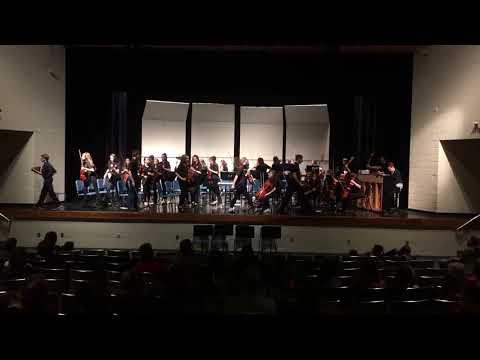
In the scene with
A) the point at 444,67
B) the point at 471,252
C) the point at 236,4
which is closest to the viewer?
the point at 236,4

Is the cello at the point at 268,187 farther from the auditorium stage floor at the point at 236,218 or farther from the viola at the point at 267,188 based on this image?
the auditorium stage floor at the point at 236,218

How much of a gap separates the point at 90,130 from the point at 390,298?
12.8 metres

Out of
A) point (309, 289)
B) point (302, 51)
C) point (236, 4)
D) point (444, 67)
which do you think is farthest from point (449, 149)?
point (236, 4)

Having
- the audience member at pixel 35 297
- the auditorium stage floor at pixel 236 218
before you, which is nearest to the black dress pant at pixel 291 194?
the auditorium stage floor at pixel 236 218

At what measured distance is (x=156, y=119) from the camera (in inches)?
642

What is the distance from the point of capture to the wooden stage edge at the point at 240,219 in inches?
405

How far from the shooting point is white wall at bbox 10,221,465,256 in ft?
33.7

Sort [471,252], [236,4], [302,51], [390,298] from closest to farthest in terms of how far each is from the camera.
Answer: [236,4]
[390,298]
[471,252]
[302,51]

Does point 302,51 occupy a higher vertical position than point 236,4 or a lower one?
higher

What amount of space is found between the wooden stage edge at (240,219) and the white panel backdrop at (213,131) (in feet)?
20.6

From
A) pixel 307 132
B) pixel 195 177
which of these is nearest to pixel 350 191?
pixel 195 177

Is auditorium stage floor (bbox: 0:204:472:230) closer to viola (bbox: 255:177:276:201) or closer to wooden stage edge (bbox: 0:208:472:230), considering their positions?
wooden stage edge (bbox: 0:208:472:230)

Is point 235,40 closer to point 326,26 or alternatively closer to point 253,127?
point 326,26

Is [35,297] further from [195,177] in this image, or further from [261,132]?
[261,132]
